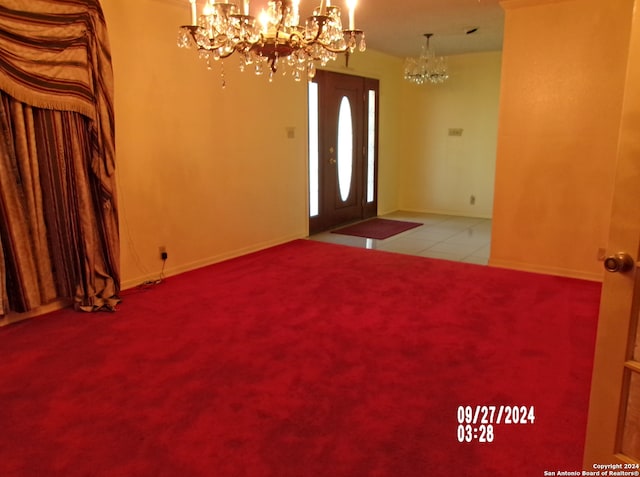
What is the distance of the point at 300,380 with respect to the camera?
2.62m

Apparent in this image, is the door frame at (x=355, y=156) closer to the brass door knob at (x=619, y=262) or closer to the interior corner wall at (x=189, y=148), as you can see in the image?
the interior corner wall at (x=189, y=148)

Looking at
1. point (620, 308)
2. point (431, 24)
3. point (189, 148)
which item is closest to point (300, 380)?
point (620, 308)

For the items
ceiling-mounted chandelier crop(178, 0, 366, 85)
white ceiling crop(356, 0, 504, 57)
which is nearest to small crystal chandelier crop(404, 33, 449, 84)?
white ceiling crop(356, 0, 504, 57)

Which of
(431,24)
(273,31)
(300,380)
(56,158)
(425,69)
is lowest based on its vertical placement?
(300,380)

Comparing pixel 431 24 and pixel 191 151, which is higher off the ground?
pixel 431 24

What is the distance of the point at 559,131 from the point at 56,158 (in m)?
4.16

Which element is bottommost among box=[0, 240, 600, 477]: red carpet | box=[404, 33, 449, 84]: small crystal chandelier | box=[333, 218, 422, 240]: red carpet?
box=[0, 240, 600, 477]: red carpet

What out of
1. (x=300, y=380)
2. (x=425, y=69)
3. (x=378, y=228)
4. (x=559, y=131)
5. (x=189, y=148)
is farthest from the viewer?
(x=378, y=228)

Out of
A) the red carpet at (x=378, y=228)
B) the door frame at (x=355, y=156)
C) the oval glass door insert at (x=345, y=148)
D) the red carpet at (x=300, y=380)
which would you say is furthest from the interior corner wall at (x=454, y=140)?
the red carpet at (x=300, y=380)

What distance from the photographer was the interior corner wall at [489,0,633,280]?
4.15m

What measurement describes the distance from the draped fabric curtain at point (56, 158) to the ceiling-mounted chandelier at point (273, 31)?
1150mm

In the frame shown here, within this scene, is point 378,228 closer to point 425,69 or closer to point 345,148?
point 345,148

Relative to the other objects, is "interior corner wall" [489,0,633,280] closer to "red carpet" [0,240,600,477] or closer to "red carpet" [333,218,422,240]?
"red carpet" [0,240,600,477]

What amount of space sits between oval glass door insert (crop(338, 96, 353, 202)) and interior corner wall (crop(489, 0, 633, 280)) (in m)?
2.55
